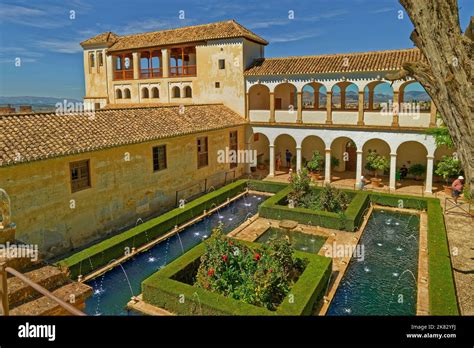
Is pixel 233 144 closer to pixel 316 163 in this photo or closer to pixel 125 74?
pixel 316 163

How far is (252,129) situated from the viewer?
26609 mm

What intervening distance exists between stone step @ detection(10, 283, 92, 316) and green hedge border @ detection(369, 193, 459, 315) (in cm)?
831

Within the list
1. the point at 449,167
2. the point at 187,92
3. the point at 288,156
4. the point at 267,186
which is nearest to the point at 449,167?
the point at 449,167

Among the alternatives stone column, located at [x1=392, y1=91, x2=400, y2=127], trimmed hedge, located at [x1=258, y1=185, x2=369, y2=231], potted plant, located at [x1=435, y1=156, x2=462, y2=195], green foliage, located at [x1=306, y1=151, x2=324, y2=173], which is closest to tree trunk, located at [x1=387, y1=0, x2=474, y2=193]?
trimmed hedge, located at [x1=258, y1=185, x2=369, y2=231]

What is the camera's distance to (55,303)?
15.0 ft

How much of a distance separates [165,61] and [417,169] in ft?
65.4

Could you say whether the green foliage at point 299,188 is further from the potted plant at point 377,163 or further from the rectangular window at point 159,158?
the rectangular window at point 159,158

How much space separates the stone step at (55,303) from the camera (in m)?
4.30

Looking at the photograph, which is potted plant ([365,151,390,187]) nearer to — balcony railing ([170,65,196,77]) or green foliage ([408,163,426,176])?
green foliage ([408,163,426,176])

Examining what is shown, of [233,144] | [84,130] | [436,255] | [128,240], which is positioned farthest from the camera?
[233,144]

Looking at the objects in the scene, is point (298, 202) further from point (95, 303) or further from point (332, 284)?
point (95, 303)

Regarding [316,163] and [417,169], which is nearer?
[417,169]

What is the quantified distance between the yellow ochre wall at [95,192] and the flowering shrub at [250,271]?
567cm

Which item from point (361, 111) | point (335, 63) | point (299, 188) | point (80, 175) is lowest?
point (299, 188)
